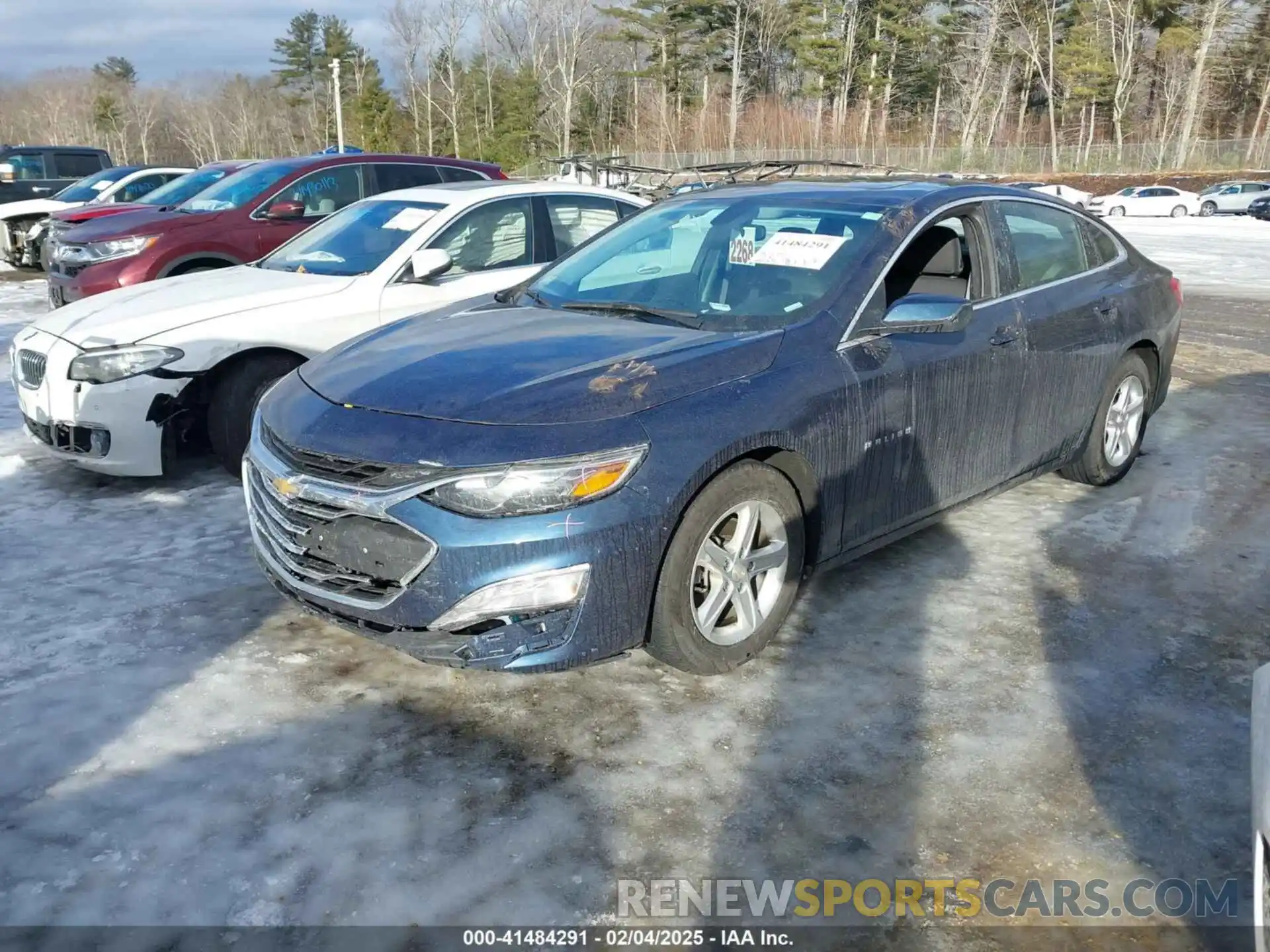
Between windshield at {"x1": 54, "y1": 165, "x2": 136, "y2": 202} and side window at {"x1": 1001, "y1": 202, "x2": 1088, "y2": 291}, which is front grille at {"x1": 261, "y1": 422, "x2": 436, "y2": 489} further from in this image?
windshield at {"x1": 54, "y1": 165, "x2": 136, "y2": 202}

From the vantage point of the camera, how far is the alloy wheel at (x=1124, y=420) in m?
5.29

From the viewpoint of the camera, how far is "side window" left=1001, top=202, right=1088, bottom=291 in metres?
4.59

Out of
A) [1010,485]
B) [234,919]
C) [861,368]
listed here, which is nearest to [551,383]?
[861,368]

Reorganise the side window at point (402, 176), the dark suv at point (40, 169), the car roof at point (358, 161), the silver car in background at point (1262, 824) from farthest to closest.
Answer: the dark suv at point (40, 169) < the side window at point (402, 176) < the car roof at point (358, 161) < the silver car in background at point (1262, 824)

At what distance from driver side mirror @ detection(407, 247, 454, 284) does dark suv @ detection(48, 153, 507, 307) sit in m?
2.89

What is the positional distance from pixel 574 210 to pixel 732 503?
159 inches

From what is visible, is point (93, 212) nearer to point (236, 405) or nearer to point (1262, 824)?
point (236, 405)

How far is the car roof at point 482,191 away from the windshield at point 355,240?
9 centimetres

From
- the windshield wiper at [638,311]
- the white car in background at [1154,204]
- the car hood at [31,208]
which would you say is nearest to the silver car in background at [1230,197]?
the white car in background at [1154,204]

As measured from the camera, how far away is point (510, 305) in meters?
4.44

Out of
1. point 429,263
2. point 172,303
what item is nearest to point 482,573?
point 429,263

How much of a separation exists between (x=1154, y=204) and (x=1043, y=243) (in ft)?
121

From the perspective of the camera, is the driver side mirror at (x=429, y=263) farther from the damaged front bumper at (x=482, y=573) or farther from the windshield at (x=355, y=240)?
the damaged front bumper at (x=482, y=573)

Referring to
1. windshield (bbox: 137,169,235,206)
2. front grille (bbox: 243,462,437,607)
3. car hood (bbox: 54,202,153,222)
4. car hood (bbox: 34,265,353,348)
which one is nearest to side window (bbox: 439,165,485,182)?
car hood (bbox: 34,265,353,348)
